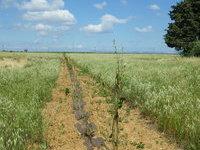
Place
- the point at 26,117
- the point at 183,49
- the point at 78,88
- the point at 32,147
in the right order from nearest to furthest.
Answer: the point at 32,147 < the point at 26,117 < the point at 78,88 < the point at 183,49

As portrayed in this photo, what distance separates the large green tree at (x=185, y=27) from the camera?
6048cm

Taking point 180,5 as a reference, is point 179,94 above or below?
below

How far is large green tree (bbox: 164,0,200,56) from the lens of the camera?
60478 millimetres

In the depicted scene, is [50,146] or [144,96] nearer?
[50,146]

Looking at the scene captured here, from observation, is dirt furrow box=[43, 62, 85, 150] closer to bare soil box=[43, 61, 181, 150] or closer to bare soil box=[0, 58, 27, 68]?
bare soil box=[43, 61, 181, 150]

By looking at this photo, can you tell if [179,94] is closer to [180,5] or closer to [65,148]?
[65,148]

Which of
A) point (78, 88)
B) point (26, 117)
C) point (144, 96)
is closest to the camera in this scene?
point (26, 117)

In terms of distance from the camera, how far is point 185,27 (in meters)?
61.2

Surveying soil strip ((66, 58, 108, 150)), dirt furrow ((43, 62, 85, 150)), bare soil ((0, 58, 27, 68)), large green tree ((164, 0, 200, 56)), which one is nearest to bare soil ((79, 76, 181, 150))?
soil strip ((66, 58, 108, 150))

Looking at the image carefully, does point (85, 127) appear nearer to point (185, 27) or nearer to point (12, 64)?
point (12, 64)

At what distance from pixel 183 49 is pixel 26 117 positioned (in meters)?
50.8

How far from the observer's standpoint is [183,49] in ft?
202

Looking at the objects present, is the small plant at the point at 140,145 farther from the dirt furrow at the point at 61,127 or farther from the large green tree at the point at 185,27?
the large green tree at the point at 185,27

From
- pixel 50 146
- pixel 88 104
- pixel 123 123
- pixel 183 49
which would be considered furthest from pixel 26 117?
pixel 183 49
